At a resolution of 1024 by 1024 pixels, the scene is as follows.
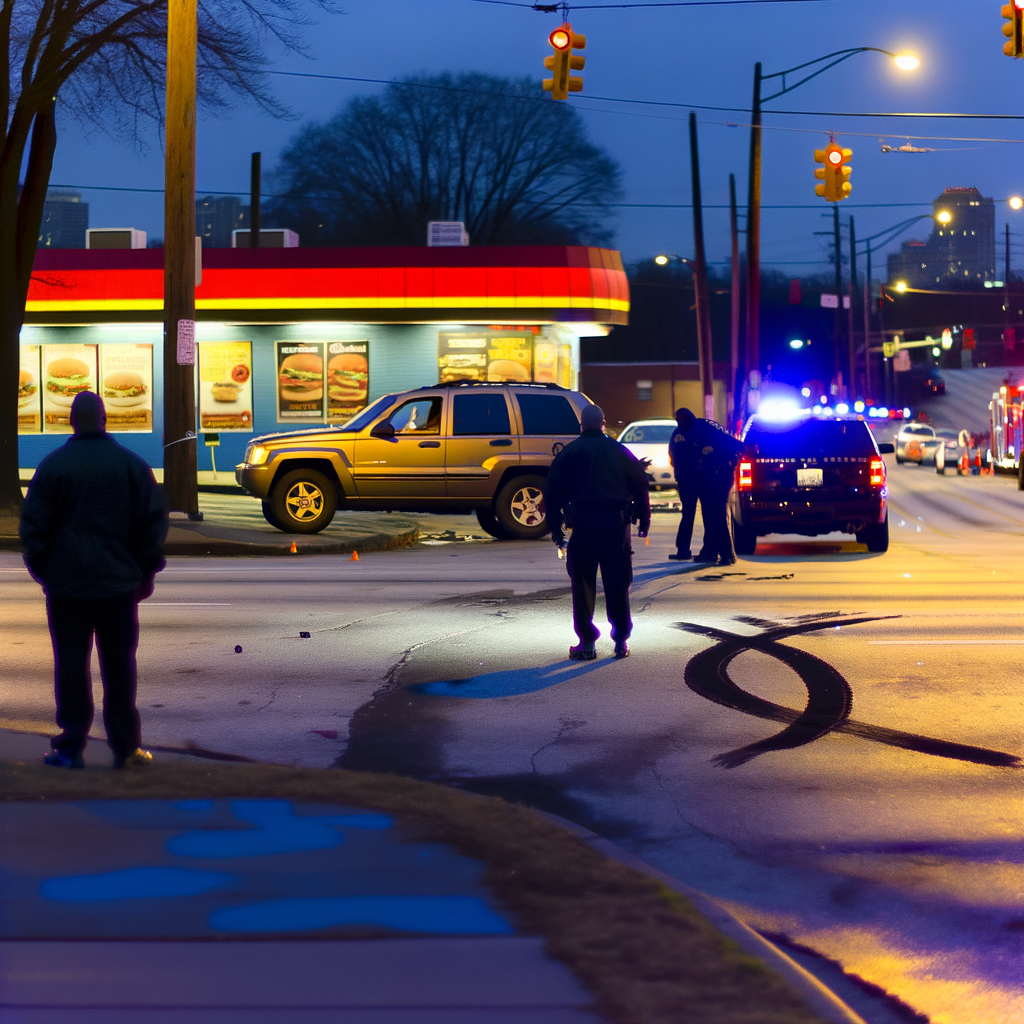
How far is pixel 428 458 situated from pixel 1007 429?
98.3 ft

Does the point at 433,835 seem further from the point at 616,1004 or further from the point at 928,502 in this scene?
the point at 928,502

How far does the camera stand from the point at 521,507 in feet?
67.2

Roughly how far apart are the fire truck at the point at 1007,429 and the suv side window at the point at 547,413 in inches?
945

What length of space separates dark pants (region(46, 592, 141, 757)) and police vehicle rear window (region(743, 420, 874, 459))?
493 inches

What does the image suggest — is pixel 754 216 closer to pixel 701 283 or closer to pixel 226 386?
pixel 701 283

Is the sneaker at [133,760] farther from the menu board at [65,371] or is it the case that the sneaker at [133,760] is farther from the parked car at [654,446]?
the menu board at [65,371]

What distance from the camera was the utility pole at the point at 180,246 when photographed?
19688 millimetres

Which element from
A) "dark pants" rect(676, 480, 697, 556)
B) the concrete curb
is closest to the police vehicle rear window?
"dark pants" rect(676, 480, 697, 556)

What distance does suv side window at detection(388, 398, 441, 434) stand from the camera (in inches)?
800

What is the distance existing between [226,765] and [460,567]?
33.1ft

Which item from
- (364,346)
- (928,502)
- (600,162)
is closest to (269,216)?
(600,162)

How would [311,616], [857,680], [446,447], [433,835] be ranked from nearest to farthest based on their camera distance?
1. [433,835]
2. [857,680]
3. [311,616]
4. [446,447]

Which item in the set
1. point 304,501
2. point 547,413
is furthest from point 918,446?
point 304,501

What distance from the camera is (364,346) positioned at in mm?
33406
